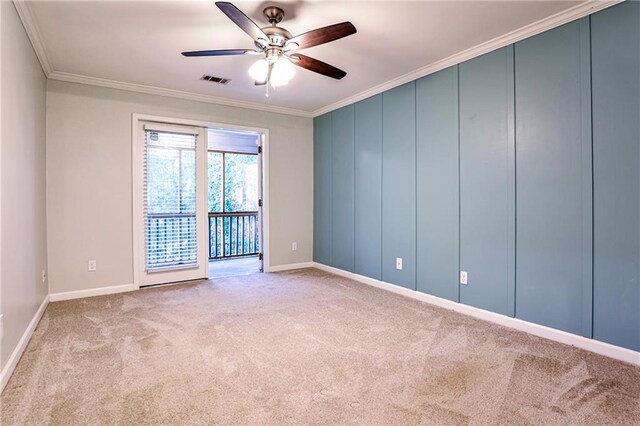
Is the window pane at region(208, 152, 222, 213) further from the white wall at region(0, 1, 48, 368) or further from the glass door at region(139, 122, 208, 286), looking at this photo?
the white wall at region(0, 1, 48, 368)

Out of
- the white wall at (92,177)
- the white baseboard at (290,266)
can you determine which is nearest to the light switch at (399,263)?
the white baseboard at (290,266)

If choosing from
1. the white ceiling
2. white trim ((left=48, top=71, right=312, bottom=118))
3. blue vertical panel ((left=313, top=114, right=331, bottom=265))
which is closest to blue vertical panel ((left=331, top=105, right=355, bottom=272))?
blue vertical panel ((left=313, top=114, right=331, bottom=265))

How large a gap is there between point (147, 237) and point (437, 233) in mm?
3419

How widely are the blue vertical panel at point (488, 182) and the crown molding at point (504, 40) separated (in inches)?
2.6

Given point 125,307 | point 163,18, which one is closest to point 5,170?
point 163,18

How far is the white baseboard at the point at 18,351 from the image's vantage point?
1.92m

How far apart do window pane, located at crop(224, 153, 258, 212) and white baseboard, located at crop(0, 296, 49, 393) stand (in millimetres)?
3899

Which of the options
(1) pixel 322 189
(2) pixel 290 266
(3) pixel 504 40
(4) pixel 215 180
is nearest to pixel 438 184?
(3) pixel 504 40

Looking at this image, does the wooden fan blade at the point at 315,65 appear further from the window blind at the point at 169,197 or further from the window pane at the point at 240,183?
the window pane at the point at 240,183

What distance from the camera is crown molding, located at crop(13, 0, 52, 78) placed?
7.63 feet

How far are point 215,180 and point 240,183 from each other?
500 millimetres

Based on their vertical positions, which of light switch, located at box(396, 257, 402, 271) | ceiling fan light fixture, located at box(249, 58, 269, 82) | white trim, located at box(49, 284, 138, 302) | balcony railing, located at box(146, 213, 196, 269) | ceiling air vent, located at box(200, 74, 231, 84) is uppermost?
ceiling air vent, located at box(200, 74, 231, 84)

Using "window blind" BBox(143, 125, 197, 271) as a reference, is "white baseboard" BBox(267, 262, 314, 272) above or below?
below

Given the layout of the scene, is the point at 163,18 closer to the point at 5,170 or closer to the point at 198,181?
the point at 5,170
